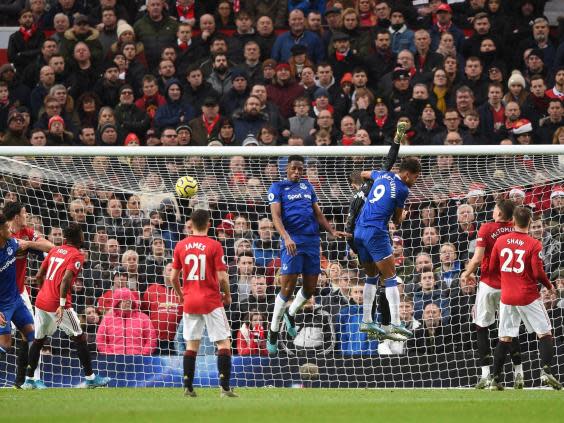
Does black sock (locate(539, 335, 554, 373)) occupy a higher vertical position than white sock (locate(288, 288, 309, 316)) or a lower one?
lower

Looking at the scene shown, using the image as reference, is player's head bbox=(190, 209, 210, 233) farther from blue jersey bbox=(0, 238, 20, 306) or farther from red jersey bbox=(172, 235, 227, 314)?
blue jersey bbox=(0, 238, 20, 306)

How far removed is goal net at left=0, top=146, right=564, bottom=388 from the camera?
15148 millimetres

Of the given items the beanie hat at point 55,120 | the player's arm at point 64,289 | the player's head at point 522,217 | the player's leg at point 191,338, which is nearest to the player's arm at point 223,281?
the player's leg at point 191,338

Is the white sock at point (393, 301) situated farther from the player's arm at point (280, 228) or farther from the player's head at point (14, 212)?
the player's head at point (14, 212)

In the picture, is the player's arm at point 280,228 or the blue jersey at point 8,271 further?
the player's arm at point 280,228

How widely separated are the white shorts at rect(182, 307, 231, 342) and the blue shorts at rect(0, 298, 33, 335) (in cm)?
239

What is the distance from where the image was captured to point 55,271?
13.8 m

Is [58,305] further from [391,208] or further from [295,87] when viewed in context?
[295,87]

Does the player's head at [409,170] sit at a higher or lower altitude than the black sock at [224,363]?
higher

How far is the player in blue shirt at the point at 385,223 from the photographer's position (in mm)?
13602

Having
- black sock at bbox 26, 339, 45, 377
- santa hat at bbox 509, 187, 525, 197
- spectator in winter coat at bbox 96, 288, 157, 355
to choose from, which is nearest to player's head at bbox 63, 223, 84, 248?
black sock at bbox 26, 339, 45, 377

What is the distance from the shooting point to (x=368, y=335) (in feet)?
45.6

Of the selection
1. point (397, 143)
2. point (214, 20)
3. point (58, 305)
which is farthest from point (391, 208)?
point (214, 20)

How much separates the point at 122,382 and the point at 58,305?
2380 mm
